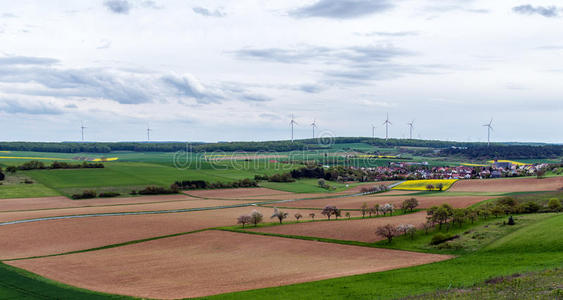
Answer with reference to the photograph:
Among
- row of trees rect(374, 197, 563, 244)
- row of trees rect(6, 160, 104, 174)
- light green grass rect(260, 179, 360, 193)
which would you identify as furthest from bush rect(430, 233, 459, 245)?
row of trees rect(6, 160, 104, 174)

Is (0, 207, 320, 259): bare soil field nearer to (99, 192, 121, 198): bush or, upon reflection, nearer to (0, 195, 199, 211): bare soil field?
(0, 195, 199, 211): bare soil field

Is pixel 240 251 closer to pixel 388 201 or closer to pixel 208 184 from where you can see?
pixel 388 201

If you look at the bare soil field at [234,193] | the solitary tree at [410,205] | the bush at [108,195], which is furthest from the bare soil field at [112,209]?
the solitary tree at [410,205]

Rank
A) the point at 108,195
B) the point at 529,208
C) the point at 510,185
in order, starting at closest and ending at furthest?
the point at 529,208 → the point at 108,195 → the point at 510,185

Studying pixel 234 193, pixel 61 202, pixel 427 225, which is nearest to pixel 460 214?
pixel 427 225

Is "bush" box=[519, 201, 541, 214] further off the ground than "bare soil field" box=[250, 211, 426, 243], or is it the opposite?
"bush" box=[519, 201, 541, 214]

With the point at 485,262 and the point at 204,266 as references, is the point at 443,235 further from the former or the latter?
the point at 204,266
